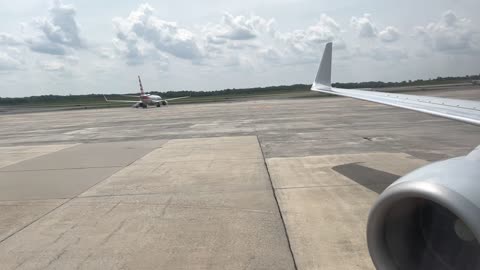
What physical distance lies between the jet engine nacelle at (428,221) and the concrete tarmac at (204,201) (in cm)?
186

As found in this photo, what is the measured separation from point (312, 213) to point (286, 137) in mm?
10102

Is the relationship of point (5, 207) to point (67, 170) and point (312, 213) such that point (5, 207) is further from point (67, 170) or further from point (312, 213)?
point (312, 213)

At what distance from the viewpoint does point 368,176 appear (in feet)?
28.7

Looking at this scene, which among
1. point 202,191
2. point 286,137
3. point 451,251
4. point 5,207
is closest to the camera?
point 451,251

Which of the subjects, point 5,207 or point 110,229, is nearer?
point 110,229

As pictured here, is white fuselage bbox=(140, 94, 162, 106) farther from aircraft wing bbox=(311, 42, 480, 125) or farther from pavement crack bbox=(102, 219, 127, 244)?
pavement crack bbox=(102, 219, 127, 244)

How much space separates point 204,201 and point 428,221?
5083 millimetres

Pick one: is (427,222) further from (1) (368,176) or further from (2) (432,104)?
(1) (368,176)

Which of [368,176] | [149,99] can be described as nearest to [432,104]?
[368,176]

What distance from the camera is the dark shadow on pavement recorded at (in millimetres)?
7895

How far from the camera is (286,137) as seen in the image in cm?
1644

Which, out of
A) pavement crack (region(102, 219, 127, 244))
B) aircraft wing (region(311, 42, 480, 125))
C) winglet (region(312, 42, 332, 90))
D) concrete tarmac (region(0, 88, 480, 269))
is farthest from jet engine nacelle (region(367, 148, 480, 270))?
winglet (region(312, 42, 332, 90))

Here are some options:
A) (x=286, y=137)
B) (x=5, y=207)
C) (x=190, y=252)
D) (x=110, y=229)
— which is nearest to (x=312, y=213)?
(x=190, y=252)

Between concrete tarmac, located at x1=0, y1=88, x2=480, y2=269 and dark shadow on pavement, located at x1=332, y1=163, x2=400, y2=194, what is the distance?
0.07 ft
